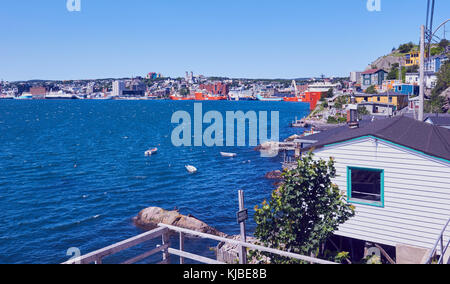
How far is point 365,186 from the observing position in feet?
44.8

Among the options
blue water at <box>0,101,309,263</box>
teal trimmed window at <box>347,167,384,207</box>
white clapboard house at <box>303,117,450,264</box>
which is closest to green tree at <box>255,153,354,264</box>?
white clapboard house at <box>303,117,450,264</box>

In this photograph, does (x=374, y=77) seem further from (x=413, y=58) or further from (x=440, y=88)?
(x=440, y=88)

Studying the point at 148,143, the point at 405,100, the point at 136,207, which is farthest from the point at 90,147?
the point at 405,100

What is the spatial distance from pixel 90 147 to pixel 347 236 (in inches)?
2538

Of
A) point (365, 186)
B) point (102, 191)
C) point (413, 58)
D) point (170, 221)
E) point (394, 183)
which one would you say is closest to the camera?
point (394, 183)

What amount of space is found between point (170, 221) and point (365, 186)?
16423 mm

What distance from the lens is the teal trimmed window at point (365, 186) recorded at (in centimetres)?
1329

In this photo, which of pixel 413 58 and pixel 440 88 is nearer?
pixel 440 88

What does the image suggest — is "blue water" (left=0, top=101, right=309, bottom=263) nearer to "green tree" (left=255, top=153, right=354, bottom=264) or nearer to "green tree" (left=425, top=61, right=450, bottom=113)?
"green tree" (left=255, top=153, right=354, bottom=264)

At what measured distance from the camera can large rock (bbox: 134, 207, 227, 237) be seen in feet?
84.3

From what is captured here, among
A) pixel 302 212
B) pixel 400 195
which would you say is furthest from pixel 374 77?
pixel 302 212
